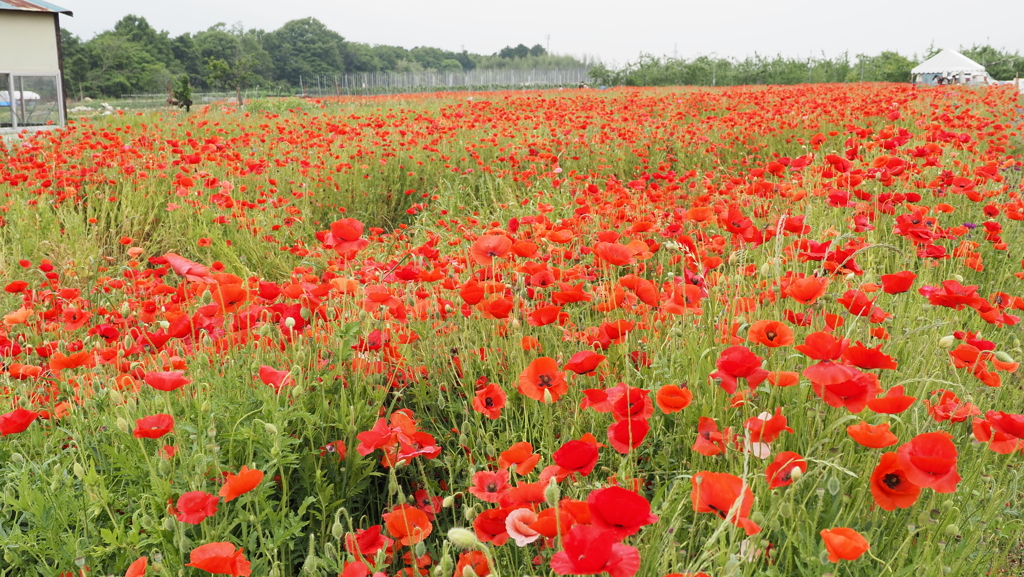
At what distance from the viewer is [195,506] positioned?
4.37 ft

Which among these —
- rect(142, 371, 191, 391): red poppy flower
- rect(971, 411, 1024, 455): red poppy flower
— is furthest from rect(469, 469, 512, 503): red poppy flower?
rect(971, 411, 1024, 455): red poppy flower

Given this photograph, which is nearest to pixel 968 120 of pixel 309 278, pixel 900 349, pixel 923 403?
pixel 900 349

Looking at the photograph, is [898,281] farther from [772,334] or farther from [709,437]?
[709,437]

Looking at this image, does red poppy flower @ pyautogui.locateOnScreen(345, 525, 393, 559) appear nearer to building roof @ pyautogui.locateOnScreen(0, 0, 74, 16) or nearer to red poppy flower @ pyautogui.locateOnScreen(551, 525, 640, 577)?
red poppy flower @ pyautogui.locateOnScreen(551, 525, 640, 577)

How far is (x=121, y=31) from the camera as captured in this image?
60.6m

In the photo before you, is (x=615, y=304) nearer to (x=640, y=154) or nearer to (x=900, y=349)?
(x=900, y=349)

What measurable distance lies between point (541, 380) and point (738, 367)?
1.54 feet

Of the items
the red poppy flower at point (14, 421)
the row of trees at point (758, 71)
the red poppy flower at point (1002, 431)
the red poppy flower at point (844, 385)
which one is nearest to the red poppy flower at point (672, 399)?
the red poppy flower at point (844, 385)

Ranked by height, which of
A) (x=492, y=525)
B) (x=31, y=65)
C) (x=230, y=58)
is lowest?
(x=492, y=525)

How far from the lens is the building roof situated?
514 inches

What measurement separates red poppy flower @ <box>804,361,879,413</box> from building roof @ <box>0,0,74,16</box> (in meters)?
16.6

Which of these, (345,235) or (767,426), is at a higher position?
(345,235)

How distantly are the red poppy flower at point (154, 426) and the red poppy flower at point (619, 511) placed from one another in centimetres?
94

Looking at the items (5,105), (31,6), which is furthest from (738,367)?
(31,6)
